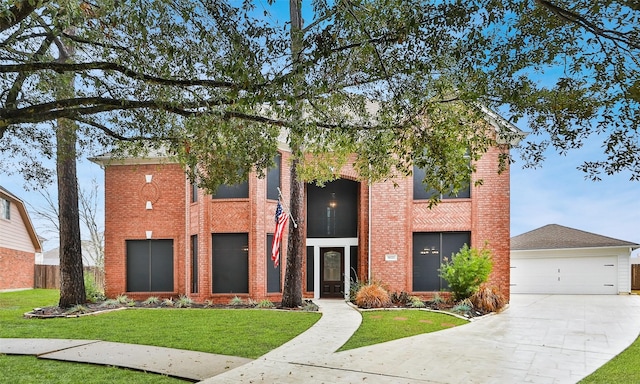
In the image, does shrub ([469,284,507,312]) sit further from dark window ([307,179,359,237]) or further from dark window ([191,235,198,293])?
dark window ([191,235,198,293])

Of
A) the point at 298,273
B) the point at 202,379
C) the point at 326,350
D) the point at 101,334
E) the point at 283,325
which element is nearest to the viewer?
the point at 202,379

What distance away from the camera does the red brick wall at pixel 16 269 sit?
78.1ft

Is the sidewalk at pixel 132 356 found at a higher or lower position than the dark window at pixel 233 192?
lower

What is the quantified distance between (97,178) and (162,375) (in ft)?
69.9

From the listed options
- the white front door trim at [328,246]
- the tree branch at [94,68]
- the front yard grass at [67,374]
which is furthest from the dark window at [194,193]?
the tree branch at [94,68]

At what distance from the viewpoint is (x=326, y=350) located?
26.6ft

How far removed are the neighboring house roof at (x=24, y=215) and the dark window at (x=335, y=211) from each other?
17381mm

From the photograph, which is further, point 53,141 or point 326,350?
point 53,141

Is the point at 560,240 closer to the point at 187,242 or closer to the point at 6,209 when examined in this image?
the point at 187,242

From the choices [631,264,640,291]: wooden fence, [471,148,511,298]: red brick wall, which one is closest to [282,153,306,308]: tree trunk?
[471,148,511,298]: red brick wall

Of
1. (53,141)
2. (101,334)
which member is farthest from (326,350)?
(53,141)

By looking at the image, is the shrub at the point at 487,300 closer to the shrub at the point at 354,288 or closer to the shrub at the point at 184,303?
the shrub at the point at 354,288

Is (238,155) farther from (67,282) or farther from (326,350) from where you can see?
(67,282)

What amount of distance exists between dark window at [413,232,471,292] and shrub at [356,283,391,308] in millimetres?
1677
